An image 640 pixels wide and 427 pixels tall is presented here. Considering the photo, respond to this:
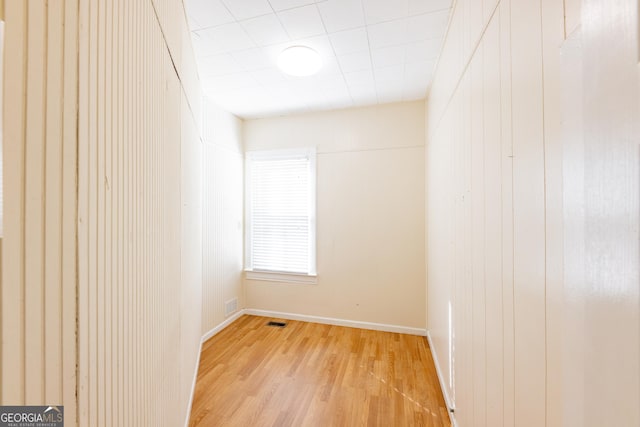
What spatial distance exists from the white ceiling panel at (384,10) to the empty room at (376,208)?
0.01 metres

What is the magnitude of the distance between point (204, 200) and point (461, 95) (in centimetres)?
269

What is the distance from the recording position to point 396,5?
5.33 feet

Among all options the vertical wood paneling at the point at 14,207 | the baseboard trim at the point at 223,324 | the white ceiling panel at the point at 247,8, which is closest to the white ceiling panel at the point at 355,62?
the white ceiling panel at the point at 247,8

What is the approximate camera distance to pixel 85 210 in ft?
1.91

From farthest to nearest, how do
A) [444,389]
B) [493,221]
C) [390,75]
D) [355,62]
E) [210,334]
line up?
[210,334]
[390,75]
[355,62]
[444,389]
[493,221]

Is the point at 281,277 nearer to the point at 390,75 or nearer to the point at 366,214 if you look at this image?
the point at 366,214

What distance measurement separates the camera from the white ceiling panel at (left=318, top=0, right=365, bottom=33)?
1615mm

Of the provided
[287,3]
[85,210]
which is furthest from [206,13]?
[85,210]

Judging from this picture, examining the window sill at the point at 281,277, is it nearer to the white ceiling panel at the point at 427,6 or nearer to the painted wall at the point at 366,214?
the painted wall at the point at 366,214

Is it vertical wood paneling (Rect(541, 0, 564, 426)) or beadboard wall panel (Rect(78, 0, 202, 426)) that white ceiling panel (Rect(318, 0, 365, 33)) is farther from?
vertical wood paneling (Rect(541, 0, 564, 426))

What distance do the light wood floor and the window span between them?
86 centimetres

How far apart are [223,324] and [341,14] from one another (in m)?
3.42

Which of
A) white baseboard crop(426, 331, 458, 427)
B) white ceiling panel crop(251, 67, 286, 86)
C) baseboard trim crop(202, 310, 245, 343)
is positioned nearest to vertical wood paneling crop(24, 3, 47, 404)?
white baseboard crop(426, 331, 458, 427)

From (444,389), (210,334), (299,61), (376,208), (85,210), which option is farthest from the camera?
(376,208)
